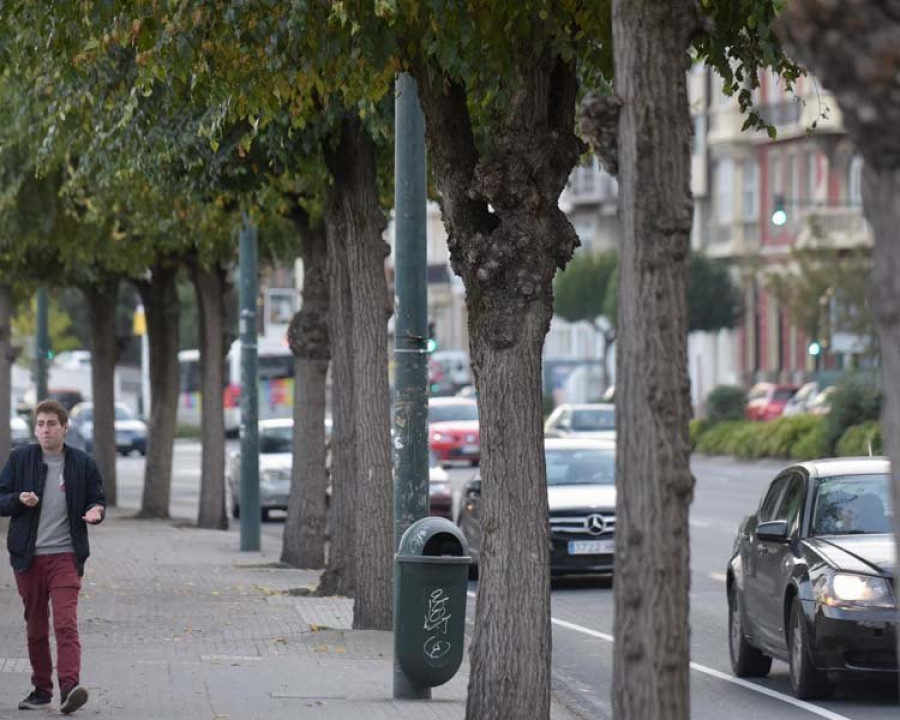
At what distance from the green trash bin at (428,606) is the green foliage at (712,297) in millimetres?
56342

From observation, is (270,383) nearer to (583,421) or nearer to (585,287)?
(585,287)

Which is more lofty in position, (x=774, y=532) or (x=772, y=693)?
(x=774, y=532)

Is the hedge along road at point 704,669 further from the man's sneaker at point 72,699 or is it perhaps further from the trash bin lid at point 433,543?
the man's sneaker at point 72,699

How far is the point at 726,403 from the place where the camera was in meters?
A: 56.5

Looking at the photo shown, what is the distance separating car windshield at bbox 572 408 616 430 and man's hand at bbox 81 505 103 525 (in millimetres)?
33934

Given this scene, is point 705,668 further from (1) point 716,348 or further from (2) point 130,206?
(1) point 716,348

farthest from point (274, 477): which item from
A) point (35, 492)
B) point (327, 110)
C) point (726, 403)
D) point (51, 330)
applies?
point (51, 330)

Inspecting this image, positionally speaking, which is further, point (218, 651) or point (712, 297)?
point (712, 297)

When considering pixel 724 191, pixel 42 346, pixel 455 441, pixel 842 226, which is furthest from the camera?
pixel 724 191

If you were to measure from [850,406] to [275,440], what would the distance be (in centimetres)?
1251

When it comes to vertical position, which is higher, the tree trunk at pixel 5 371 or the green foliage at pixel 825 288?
the green foliage at pixel 825 288

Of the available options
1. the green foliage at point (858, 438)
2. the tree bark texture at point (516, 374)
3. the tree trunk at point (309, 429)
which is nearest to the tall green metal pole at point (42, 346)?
the green foliage at point (858, 438)

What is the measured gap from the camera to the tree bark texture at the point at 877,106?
209 inches

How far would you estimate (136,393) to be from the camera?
93938 millimetres
